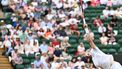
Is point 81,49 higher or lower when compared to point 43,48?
lower

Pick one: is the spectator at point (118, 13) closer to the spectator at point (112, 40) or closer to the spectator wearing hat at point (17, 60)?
the spectator at point (112, 40)

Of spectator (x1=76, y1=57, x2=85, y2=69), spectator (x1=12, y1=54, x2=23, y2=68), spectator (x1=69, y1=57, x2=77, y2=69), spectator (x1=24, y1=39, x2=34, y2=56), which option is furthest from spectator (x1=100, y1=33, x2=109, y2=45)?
spectator (x1=12, y1=54, x2=23, y2=68)

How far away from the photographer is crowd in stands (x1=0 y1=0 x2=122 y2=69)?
1308cm

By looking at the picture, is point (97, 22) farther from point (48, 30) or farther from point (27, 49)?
point (27, 49)

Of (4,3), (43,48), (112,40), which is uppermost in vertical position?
(4,3)

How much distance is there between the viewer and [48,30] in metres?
14.9

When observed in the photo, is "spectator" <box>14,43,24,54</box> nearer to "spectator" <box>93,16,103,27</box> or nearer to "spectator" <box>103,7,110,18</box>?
"spectator" <box>93,16,103,27</box>

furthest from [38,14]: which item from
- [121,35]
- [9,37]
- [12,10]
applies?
[121,35]

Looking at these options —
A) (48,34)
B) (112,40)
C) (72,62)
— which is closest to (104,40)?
(112,40)

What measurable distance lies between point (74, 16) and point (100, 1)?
206cm

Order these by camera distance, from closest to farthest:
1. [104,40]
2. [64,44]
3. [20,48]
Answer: [20,48] → [64,44] → [104,40]

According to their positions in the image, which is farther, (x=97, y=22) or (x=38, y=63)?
(x=97, y=22)

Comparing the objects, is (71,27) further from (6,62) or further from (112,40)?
(6,62)

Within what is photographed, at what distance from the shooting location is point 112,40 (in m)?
14.8
